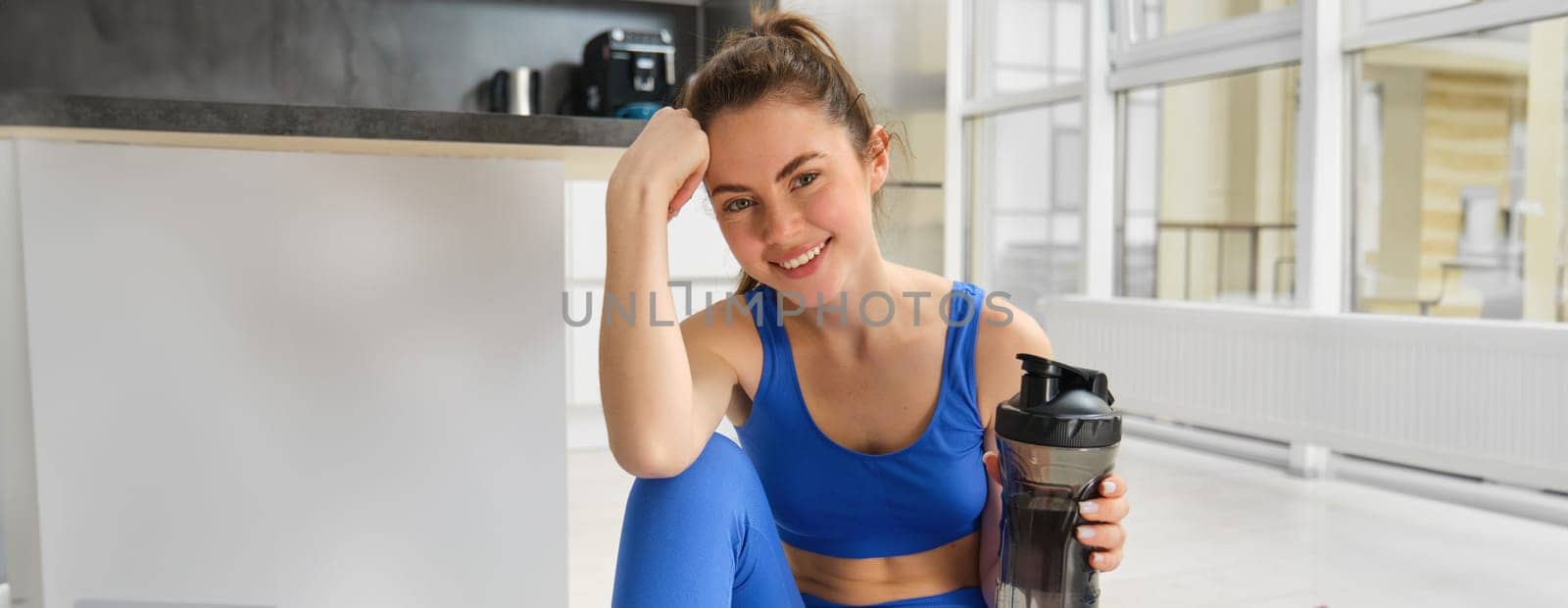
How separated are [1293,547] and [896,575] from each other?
5.45ft

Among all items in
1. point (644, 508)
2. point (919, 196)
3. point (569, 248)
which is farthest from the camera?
point (919, 196)

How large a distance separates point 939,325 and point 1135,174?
312 cm

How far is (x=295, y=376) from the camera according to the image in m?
1.11

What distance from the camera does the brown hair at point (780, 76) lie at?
1.07 meters

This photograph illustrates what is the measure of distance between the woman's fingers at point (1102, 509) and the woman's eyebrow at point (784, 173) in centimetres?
44

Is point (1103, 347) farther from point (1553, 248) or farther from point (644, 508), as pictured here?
point (644, 508)

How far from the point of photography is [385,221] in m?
1.12

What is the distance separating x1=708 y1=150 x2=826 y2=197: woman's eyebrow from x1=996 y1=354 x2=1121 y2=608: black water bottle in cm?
38

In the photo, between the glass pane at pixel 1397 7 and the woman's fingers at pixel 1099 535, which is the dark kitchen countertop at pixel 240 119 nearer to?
the woman's fingers at pixel 1099 535

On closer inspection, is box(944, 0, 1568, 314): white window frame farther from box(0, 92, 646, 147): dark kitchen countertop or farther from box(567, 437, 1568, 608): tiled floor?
box(0, 92, 646, 147): dark kitchen countertop

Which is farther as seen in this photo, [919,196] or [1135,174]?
[919,196]

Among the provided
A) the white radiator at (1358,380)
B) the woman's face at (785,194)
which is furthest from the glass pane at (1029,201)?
the woman's face at (785,194)

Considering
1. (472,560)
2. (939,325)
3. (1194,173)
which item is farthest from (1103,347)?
(472,560)

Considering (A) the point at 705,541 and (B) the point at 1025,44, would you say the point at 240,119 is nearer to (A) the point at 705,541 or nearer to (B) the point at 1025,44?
(A) the point at 705,541
